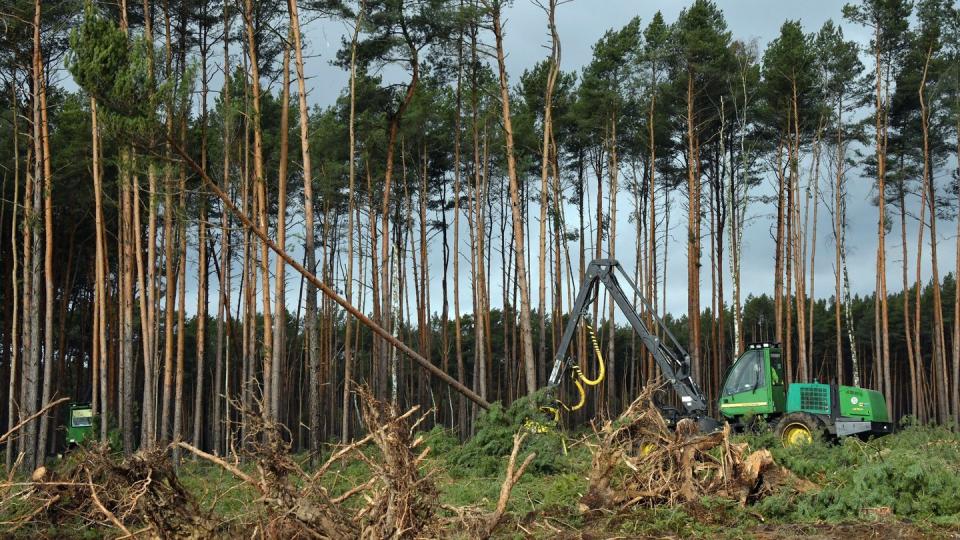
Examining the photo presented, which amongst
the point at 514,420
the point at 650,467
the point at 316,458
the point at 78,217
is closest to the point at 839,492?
the point at 650,467

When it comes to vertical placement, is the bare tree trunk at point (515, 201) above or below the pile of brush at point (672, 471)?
above

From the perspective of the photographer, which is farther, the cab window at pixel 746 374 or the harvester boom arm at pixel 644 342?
the cab window at pixel 746 374

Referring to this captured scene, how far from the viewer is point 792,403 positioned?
15633 millimetres

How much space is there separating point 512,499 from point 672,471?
78.9 inches

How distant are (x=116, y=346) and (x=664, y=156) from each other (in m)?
22.3

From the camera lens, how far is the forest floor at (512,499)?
6008 mm

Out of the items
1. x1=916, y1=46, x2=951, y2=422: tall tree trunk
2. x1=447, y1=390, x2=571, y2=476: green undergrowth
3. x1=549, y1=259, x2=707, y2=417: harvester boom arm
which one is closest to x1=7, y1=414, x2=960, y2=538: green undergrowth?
x1=447, y1=390, x2=571, y2=476: green undergrowth

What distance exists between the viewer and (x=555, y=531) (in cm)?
851

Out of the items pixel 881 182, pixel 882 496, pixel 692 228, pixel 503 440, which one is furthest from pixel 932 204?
pixel 882 496

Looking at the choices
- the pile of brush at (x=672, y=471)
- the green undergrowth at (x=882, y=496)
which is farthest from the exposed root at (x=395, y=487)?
the green undergrowth at (x=882, y=496)

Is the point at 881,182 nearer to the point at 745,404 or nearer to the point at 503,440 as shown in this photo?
the point at 745,404

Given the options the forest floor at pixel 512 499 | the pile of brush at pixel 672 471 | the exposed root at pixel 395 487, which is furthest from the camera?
the pile of brush at pixel 672 471

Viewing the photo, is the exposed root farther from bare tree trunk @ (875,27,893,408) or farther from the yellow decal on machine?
bare tree trunk @ (875,27,893,408)

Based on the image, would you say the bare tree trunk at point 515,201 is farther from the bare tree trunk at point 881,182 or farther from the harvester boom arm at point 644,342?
the bare tree trunk at point 881,182
